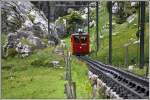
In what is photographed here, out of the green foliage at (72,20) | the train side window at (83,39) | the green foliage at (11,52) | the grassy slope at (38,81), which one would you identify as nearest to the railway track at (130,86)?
the grassy slope at (38,81)

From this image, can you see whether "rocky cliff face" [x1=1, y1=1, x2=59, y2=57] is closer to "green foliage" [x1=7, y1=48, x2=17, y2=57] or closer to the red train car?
"green foliage" [x1=7, y1=48, x2=17, y2=57]

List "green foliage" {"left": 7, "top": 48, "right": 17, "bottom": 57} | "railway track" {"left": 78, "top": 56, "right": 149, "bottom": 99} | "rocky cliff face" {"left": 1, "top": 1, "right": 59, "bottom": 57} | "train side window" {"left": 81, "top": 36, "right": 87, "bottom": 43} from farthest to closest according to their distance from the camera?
"train side window" {"left": 81, "top": 36, "right": 87, "bottom": 43}, "rocky cliff face" {"left": 1, "top": 1, "right": 59, "bottom": 57}, "green foliage" {"left": 7, "top": 48, "right": 17, "bottom": 57}, "railway track" {"left": 78, "top": 56, "right": 149, "bottom": 99}

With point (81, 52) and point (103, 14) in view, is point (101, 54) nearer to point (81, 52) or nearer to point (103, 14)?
point (81, 52)

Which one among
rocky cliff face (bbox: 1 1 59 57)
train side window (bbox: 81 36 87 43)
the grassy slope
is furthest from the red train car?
the grassy slope

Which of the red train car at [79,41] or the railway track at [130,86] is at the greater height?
the red train car at [79,41]

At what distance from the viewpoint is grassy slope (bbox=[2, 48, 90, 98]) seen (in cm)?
2247

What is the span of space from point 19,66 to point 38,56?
16.1 ft


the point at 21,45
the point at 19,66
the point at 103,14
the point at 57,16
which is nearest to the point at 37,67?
the point at 19,66

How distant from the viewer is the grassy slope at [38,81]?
Result: 22.5m

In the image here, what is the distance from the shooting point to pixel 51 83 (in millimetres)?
26766

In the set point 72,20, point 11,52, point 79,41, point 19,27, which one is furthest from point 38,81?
point 72,20

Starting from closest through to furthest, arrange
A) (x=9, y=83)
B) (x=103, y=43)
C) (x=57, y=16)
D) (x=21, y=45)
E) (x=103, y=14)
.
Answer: (x=9, y=83) → (x=21, y=45) → (x=103, y=43) → (x=103, y=14) → (x=57, y=16)

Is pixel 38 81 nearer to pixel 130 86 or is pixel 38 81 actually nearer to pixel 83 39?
pixel 130 86

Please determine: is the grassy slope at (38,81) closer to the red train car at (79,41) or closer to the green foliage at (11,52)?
the green foliage at (11,52)
